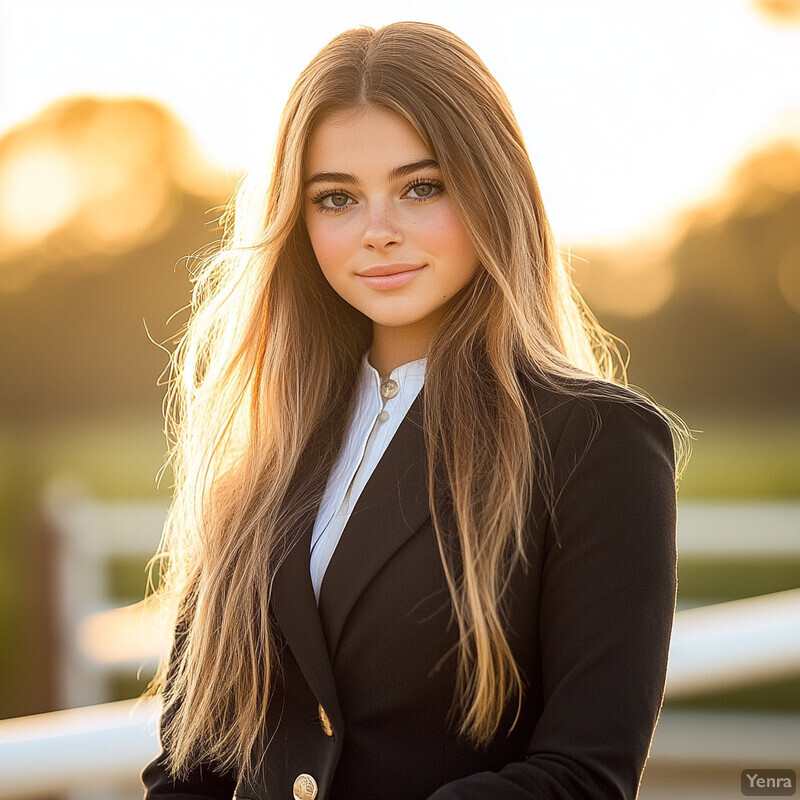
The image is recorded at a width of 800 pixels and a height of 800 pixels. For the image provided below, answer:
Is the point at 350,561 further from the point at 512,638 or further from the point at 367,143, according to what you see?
the point at 367,143

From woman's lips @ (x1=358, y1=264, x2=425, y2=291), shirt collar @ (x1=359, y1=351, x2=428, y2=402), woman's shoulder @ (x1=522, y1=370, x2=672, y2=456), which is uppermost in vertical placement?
woman's lips @ (x1=358, y1=264, x2=425, y2=291)

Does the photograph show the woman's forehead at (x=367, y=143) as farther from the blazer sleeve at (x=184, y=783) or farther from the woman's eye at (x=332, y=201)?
the blazer sleeve at (x=184, y=783)

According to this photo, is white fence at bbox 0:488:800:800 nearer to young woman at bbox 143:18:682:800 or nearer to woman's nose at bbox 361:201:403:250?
→ young woman at bbox 143:18:682:800

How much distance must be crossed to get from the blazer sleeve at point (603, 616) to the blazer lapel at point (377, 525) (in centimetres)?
23

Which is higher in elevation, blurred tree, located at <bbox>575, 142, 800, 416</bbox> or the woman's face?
the woman's face

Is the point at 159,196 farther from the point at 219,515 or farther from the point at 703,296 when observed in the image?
the point at 219,515

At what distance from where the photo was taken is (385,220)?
6.01 feet

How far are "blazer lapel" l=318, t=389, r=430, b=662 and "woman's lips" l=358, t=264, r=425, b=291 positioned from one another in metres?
0.24

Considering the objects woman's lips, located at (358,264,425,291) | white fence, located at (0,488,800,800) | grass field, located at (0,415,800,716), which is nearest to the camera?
white fence, located at (0,488,800,800)

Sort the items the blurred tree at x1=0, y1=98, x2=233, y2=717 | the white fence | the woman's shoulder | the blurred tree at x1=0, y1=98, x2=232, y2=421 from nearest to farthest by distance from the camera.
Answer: the woman's shoulder < the white fence < the blurred tree at x1=0, y1=98, x2=233, y2=717 < the blurred tree at x1=0, y1=98, x2=232, y2=421

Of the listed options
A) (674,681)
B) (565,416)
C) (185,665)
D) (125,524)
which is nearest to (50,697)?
(125,524)

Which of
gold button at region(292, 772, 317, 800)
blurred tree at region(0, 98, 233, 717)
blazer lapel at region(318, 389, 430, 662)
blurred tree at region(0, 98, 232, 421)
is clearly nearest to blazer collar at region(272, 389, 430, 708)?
blazer lapel at region(318, 389, 430, 662)

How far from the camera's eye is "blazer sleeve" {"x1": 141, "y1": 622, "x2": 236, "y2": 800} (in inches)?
77.7

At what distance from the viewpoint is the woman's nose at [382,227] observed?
6.00ft
